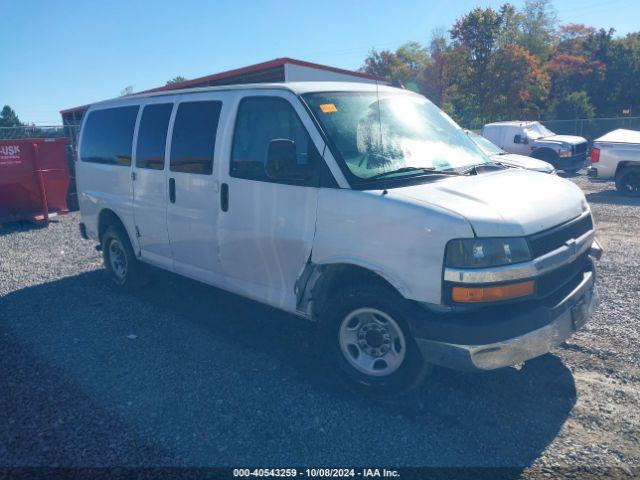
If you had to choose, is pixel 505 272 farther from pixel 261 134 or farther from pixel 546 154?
pixel 546 154

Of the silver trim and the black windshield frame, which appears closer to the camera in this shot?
the silver trim

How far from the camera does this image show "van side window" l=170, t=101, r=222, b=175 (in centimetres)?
464

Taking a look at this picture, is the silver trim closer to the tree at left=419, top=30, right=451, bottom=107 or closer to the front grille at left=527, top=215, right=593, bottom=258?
the front grille at left=527, top=215, right=593, bottom=258

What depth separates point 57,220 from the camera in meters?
11.6

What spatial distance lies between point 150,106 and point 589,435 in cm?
490

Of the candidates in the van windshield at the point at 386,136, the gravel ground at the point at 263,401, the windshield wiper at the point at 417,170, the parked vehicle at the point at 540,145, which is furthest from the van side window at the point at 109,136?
the parked vehicle at the point at 540,145

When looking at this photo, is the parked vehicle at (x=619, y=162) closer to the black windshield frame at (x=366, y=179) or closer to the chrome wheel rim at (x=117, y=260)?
the black windshield frame at (x=366, y=179)

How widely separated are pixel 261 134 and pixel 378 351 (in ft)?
6.45

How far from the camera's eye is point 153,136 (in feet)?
17.7

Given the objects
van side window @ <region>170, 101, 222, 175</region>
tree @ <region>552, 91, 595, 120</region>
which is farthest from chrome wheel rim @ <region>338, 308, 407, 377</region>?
tree @ <region>552, 91, 595, 120</region>

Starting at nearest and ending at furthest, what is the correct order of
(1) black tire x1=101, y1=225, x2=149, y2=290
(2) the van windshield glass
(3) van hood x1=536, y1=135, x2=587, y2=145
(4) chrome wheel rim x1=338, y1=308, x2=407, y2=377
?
(4) chrome wheel rim x1=338, y1=308, x2=407, y2=377 → (1) black tire x1=101, y1=225, x2=149, y2=290 → (3) van hood x1=536, y1=135, x2=587, y2=145 → (2) the van windshield glass

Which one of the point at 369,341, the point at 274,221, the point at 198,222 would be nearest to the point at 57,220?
the point at 198,222

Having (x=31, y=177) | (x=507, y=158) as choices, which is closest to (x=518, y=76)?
(x=507, y=158)

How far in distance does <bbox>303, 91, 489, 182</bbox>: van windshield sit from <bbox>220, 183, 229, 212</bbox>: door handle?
105cm
